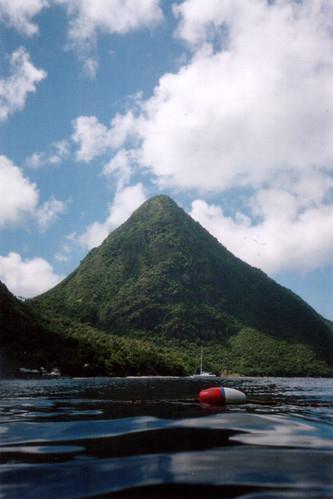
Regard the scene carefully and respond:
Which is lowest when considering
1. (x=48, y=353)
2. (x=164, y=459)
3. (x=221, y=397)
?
(x=164, y=459)

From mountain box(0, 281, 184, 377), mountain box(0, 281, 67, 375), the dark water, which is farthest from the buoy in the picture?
mountain box(0, 281, 67, 375)

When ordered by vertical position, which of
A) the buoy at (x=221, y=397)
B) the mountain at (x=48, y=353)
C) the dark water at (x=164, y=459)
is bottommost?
the dark water at (x=164, y=459)

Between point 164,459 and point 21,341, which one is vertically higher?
point 21,341

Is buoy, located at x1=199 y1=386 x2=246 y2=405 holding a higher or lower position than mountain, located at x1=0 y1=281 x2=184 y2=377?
lower

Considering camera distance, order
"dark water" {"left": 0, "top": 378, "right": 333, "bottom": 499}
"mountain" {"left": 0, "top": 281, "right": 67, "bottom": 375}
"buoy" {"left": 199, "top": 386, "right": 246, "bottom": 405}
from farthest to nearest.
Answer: "mountain" {"left": 0, "top": 281, "right": 67, "bottom": 375} → "buoy" {"left": 199, "top": 386, "right": 246, "bottom": 405} → "dark water" {"left": 0, "top": 378, "right": 333, "bottom": 499}

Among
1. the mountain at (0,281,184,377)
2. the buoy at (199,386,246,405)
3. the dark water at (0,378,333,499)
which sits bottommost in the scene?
the dark water at (0,378,333,499)

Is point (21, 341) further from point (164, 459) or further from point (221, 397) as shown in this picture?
point (164, 459)

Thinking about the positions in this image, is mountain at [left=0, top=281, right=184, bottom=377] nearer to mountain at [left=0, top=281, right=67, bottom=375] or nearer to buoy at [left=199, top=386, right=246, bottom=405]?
mountain at [left=0, top=281, right=67, bottom=375]

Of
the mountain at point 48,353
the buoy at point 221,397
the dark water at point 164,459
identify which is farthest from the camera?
the mountain at point 48,353

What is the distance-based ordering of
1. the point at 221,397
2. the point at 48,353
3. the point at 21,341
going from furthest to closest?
the point at 48,353 < the point at 21,341 < the point at 221,397

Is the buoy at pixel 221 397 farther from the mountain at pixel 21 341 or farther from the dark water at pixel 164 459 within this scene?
the mountain at pixel 21 341

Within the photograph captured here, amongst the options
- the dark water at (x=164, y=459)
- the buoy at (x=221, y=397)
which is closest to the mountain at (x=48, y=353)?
the buoy at (x=221, y=397)

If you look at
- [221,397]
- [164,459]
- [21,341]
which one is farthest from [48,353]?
[164,459]

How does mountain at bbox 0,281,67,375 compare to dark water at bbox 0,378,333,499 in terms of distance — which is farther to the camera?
mountain at bbox 0,281,67,375
